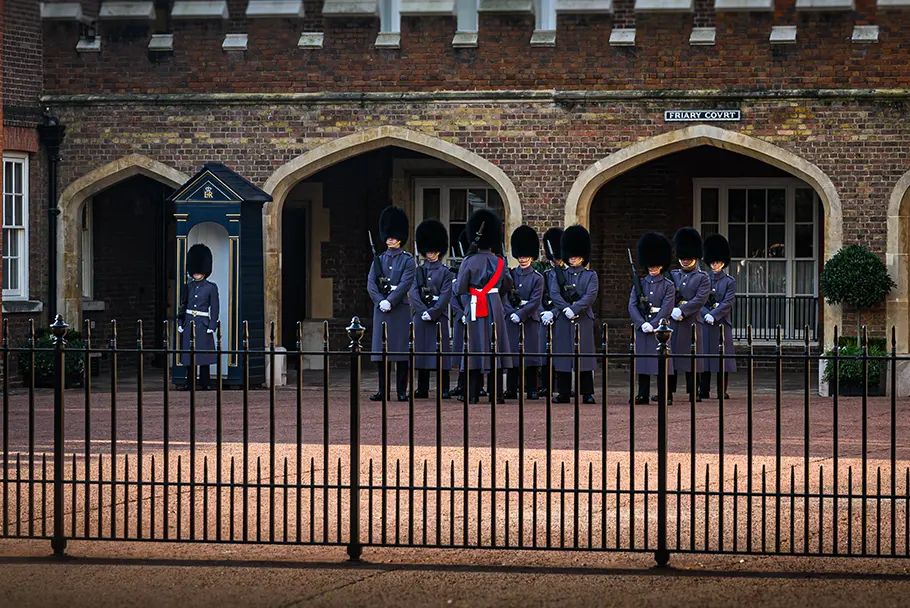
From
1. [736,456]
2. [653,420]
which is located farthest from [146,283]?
[736,456]

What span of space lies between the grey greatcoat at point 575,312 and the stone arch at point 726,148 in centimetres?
212

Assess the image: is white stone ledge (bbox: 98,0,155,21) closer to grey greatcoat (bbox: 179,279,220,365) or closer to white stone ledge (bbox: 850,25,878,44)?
grey greatcoat (bbox: 179,279,220,365)

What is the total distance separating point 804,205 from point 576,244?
18.4ft

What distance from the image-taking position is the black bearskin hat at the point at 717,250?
627 inches

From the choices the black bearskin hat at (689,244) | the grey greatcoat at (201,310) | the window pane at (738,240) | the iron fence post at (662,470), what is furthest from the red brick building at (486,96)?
the iron fence post at (662,470)

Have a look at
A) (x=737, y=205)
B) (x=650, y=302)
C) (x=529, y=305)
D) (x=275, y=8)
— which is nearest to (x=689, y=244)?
(x=650, y=302)

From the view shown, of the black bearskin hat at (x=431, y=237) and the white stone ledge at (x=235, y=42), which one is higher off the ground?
the white stone ledge at (x=235, y=42)

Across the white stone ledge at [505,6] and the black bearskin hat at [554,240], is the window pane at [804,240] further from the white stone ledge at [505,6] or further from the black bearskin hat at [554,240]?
the white stone ledge at [505,6]

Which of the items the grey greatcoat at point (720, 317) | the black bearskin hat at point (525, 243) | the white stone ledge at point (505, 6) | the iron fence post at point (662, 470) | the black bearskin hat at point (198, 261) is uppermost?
the white stone ledge at point (505, 6)

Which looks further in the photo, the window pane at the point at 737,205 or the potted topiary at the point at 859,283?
the window pane at the point at 737,205

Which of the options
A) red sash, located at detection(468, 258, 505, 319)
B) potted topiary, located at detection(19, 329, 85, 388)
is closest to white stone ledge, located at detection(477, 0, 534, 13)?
red sash, located at detection(468, 258, 505, 319)

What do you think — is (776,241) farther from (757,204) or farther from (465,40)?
(465,40)

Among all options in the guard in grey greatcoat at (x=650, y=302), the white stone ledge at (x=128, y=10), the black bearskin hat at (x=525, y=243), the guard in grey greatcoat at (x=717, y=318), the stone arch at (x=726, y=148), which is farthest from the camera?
the white stone ledge at (x=128, y=10)

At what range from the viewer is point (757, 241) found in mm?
20047
